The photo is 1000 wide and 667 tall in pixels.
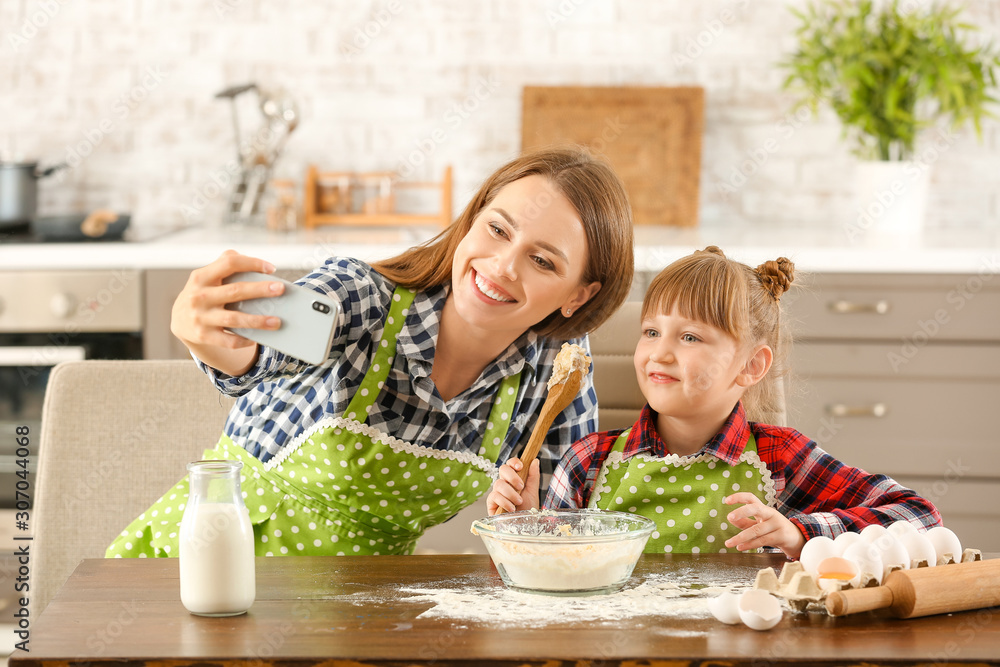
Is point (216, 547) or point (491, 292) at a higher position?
point (491, 292)

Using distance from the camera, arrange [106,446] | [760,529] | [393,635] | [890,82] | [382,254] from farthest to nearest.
Answer: [890,82]
[382,254]
[106,446]
[760,529]
[393,635]

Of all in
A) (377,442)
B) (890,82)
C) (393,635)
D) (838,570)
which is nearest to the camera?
(393,635)

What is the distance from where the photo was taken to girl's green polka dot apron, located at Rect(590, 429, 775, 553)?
4.53 ft

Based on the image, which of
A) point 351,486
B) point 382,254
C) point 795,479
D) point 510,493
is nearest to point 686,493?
point 795,479

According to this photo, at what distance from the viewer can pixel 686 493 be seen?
141 centimetres

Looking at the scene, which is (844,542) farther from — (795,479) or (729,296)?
(729,296)

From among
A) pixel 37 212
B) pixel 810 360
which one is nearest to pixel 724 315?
pixel 810 360

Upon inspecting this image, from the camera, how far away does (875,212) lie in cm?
315

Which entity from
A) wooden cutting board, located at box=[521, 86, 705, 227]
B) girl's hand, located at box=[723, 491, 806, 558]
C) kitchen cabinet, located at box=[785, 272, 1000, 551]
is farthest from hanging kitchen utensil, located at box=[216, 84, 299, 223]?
girl's hand, located at box=[723, 491, 806, 558]

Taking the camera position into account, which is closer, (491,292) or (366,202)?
(491,292)

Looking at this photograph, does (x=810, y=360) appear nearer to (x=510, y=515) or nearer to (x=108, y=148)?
(x=510, y=515)

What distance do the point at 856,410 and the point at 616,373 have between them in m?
1.23

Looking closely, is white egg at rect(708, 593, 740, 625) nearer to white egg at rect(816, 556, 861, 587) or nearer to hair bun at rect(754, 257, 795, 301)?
white egg at rect(816, 556, 861, 587)

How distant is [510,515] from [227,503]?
1.19 feet
